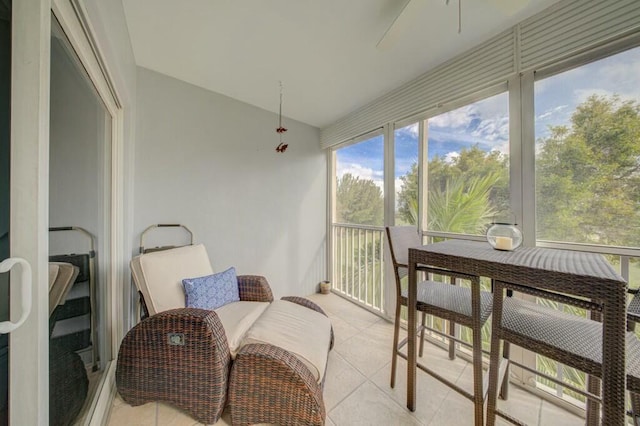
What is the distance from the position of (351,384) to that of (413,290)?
36.1 inches

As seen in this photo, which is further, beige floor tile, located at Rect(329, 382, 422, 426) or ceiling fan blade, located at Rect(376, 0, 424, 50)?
beige floor tile, located at Rect(329, 382, 422, 426)

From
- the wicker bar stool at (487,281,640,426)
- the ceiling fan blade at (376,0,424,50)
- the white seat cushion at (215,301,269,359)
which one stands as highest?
the ceiling fan blade at (376,0,424,50)

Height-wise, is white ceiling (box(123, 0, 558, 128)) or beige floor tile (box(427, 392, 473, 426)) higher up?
white ceiling (box(123, 0, 558, 128))

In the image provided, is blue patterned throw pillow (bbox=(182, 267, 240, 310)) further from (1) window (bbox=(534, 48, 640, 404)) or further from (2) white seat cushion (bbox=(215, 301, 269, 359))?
(1) window (bbox=(534, 48, 640, 404))

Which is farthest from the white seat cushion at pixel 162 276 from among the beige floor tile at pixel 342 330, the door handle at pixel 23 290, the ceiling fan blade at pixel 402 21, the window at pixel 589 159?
the window at pixel 589 159

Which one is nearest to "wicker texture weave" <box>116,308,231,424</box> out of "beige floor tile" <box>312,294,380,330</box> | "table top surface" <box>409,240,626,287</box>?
"table top surface" <box>409,240,626,287</box>

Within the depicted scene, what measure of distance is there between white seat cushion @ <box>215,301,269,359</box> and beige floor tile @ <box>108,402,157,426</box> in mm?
628

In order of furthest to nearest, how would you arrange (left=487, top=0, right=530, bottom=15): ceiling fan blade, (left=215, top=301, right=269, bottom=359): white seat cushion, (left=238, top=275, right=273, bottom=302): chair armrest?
1. (left=238, top=275, right=273, bottom=302): chair armrest
2. (left=215, top=301, right=269, bottom=359): white seat cushion
3. (left=487, top=0, right=530, bottom=15): ceiling fan blade

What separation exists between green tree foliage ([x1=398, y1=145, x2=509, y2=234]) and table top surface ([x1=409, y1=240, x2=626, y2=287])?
1.94ft

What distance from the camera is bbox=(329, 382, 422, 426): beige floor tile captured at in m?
1.40

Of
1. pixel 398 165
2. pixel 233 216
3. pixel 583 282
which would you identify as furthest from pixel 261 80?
pixel 583 282

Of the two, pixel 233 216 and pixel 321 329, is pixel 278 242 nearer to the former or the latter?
pixel 233 216

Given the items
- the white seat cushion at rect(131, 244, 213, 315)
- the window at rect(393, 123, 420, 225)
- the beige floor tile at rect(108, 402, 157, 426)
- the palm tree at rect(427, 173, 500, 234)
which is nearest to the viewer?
the beige floor tile at rect(108, 402, 157, 426)

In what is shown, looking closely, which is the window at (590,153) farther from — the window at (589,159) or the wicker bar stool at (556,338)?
the wicker bar stool at (556,338)
